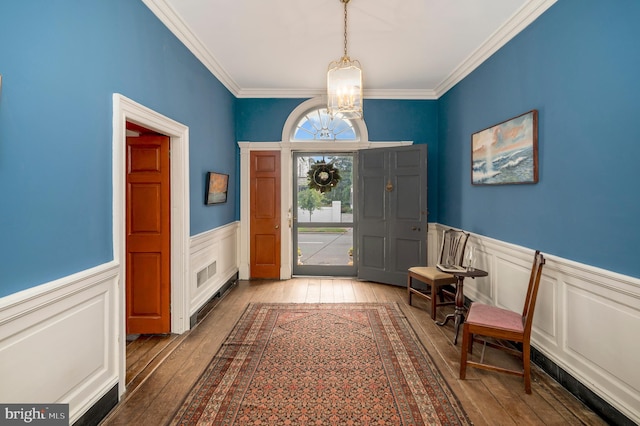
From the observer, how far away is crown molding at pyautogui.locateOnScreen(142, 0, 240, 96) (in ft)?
9.80

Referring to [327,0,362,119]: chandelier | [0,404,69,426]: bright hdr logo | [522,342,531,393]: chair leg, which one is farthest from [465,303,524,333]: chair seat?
[0,404,69,426]: bright hdr logo

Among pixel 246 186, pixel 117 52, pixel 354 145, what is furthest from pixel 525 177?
pixel 246 186

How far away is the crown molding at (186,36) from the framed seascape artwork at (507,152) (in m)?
3.35

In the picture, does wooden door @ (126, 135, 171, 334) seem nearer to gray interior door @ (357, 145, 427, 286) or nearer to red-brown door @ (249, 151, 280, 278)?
red-brown door @ (249, 151, 280, 278)

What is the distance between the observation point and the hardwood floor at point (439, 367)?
226 cm

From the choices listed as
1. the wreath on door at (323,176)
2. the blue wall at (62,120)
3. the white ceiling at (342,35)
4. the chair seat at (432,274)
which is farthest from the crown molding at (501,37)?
the blue wall at (62,120)

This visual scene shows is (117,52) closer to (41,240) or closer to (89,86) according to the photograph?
(89,86)

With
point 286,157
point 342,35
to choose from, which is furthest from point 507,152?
point 286,157

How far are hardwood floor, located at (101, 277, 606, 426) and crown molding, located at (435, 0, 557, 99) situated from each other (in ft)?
9.93

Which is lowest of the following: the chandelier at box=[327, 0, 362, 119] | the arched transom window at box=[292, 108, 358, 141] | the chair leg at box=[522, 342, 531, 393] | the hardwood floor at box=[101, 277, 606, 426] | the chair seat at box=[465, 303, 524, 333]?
the hardwood floor at box=[101, 277, 606, 426]

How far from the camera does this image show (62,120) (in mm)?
1933

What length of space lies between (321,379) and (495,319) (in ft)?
4.73

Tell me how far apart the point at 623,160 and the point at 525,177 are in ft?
3.36

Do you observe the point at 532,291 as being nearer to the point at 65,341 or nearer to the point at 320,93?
the point at 65,341
